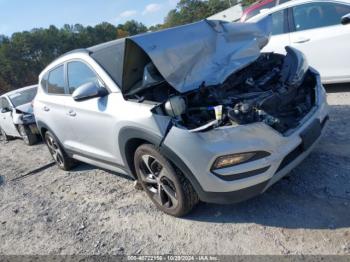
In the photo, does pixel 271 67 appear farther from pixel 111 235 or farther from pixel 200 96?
pixel 111 235

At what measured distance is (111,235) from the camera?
12.0 feet

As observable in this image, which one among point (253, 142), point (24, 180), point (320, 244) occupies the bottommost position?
point (24, 180)

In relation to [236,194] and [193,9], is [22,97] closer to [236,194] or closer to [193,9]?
[236,194]

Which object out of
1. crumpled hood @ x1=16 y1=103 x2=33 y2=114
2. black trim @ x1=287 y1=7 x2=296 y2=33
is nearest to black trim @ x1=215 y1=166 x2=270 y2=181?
black trim @ x1=287 y1=7 x2=296 y2=33

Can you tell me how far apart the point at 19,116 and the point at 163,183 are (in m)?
6.52

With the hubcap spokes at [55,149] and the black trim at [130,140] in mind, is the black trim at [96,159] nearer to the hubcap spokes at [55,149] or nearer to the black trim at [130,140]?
the black trim at [130,140]

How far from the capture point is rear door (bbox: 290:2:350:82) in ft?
18.5

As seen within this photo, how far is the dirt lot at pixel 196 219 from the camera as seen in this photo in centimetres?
299

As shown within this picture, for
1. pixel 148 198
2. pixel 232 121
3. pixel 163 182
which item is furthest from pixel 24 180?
pixel 232 121

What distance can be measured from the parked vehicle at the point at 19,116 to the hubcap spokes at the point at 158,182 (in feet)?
19.0

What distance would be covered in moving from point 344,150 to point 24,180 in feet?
16.5

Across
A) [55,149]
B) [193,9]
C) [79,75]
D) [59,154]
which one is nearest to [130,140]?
[79,75]

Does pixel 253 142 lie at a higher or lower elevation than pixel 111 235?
higher

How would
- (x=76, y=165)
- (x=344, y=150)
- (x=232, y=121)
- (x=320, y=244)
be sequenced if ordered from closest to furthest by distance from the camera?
(x=320, y=244) < (x=232, y=121) < (x=344, y=150) < (x=76, y=165)
